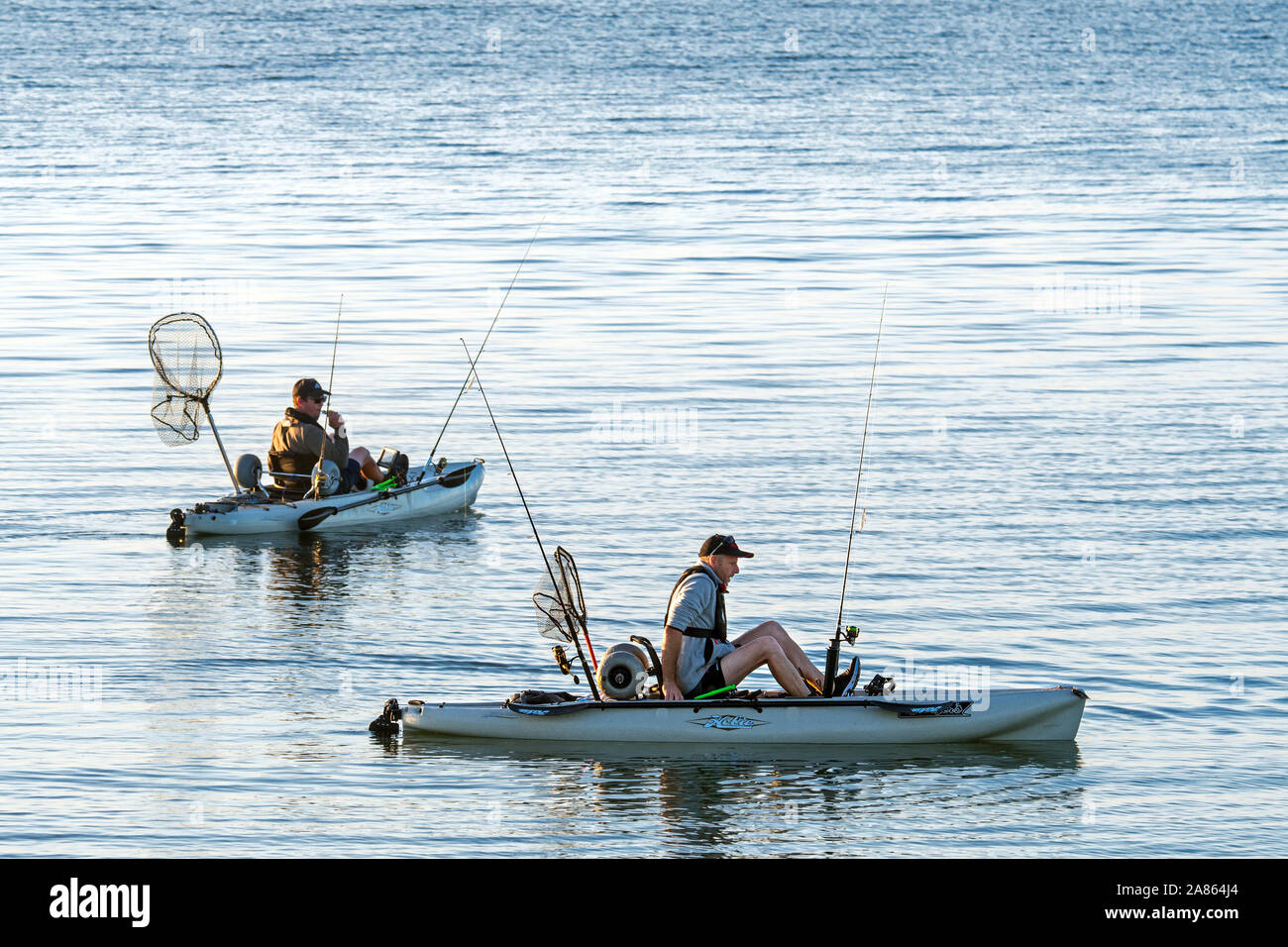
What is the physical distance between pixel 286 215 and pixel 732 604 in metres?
32.2

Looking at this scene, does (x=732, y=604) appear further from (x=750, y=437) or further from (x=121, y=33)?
(x=121, y=33)

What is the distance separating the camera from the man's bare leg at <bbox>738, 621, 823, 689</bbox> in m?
13.0

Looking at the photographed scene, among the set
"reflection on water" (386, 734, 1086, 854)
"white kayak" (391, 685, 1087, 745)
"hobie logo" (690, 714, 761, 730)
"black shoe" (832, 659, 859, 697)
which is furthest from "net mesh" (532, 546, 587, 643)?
"black shoe" (832, 659, 859, 697)

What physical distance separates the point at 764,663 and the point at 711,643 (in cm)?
37

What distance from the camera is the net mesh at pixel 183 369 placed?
1975 cm

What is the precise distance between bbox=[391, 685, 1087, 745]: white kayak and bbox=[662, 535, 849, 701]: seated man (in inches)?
8.2

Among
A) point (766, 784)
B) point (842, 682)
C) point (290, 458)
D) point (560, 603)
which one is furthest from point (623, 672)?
point (290, 458)

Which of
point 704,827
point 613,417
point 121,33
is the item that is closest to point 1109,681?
point 704,827

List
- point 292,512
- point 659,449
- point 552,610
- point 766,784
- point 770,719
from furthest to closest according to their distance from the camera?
1. point 659,449
2. point 292,512
3. point 552,610
4. point 770,719
5. point 766,784

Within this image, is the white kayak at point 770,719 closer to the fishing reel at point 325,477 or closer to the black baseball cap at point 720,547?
the black baseball cap at point 720,547

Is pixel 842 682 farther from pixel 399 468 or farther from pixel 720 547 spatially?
pixel 399 468

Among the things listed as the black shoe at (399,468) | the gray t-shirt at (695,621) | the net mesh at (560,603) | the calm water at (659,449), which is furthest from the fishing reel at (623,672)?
the black shoe at (399,468)

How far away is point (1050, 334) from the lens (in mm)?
31859

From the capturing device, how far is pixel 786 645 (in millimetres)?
13086
